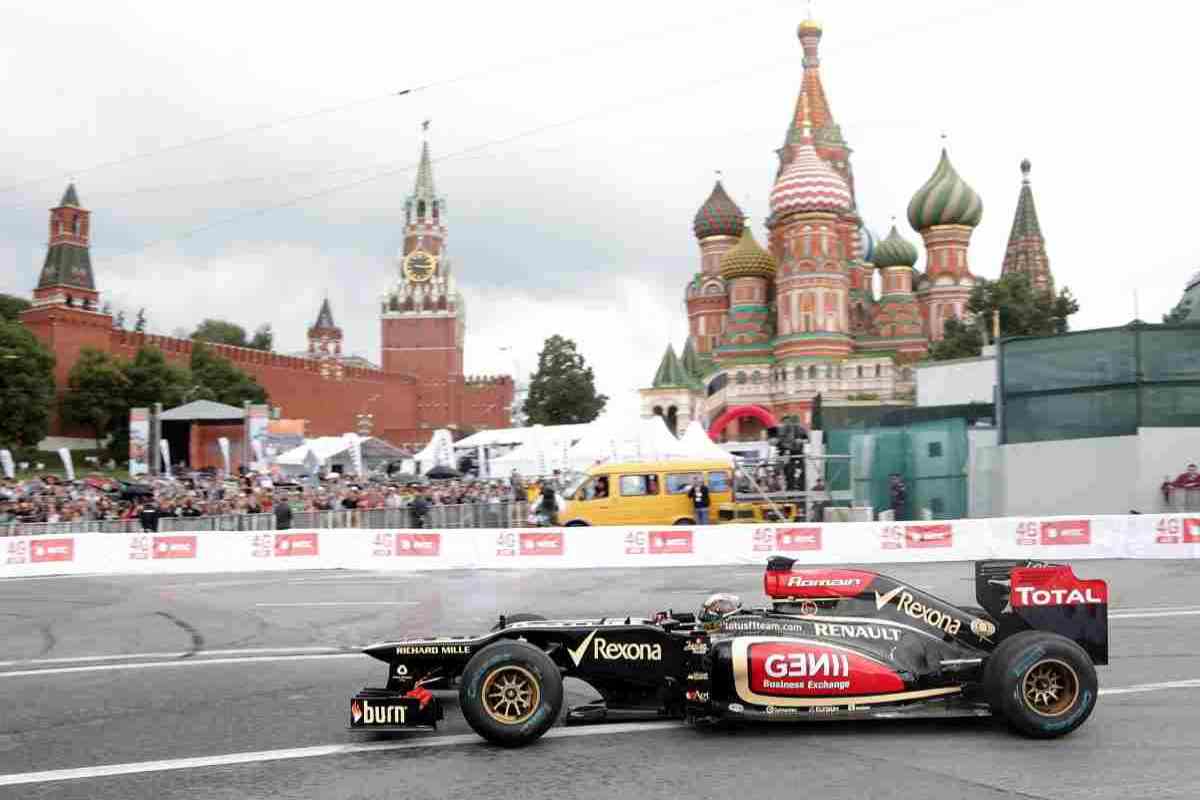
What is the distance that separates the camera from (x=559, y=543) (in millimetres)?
22281

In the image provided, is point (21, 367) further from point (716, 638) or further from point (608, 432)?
point (716, 638)

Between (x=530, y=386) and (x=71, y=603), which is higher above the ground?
(x=530, y=386)

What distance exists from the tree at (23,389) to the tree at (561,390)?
42061 mm

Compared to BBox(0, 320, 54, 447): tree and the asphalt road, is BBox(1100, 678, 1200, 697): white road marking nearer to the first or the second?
the asphalt road

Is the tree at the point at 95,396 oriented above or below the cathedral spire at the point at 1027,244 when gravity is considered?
below

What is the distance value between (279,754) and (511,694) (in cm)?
158

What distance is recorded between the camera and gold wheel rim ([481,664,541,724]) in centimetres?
734

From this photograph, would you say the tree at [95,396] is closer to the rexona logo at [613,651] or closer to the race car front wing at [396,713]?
the race car front wing at [396,713]

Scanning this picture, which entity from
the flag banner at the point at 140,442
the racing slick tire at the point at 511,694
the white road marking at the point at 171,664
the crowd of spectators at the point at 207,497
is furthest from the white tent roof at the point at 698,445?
the flag banner at the point at 140,442

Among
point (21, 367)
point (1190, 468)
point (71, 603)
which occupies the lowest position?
point (71, 603)

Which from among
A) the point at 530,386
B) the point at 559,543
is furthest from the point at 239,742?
the point at 530,386

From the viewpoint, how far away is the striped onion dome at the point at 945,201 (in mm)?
93500

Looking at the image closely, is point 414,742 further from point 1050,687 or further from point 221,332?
point 221,332

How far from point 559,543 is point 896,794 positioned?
1625 cm
